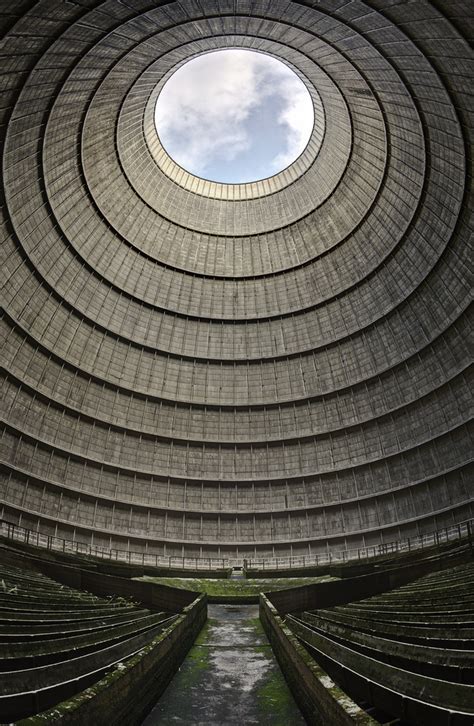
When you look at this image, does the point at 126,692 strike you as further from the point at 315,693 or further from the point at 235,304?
the point at 235,304

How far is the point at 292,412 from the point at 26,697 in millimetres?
37879

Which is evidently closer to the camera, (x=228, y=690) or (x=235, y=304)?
(x=228, y=690)

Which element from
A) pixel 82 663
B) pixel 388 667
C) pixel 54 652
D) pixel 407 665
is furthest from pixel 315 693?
pixel 54 652

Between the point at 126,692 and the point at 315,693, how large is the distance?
6.74 ft

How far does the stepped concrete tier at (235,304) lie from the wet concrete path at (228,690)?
79.0 ft

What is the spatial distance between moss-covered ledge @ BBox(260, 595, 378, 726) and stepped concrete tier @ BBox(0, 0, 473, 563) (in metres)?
24.4

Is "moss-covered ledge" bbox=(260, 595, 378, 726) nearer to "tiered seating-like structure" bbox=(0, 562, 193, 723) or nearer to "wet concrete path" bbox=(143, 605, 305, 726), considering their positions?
"wet concrete path" bbox=(143, 605, 305, 726)

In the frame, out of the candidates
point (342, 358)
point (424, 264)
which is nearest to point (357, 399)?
point (342, 358)

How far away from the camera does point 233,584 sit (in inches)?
1109

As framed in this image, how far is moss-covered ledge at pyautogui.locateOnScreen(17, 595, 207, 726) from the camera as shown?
4188mm

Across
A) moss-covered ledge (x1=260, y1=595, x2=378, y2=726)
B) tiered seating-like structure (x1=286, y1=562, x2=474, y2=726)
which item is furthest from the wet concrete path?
tiered seating-like structure (x1=286, y1=562, x2=474, y2=726)

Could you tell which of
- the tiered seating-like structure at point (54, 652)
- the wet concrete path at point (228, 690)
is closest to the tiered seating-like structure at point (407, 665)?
the wet concrete path at point (228, 690)

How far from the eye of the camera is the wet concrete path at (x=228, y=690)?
260 inches

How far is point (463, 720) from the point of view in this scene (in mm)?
3742
